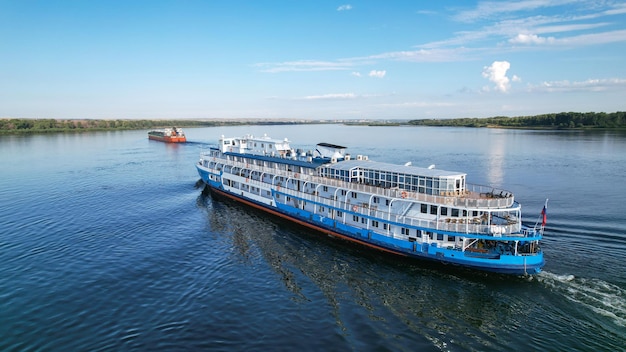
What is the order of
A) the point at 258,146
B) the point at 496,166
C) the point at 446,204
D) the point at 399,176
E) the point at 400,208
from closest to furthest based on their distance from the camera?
the point at 446,204
the point at 400,208
the point at 399,176
the point at 258,146
the point at 496,166

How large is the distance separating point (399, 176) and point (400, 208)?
11.6 ft

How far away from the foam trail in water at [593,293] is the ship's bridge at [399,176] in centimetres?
1092

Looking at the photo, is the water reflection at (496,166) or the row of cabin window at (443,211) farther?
the water reflection at (496,166)

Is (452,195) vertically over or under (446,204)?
over

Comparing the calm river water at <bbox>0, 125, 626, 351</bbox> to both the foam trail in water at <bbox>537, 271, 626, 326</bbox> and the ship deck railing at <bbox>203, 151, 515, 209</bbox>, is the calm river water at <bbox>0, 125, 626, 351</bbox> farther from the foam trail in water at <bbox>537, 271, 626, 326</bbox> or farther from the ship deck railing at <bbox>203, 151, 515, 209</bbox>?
the ship deck railing at <bbox>203, 151, 515, 209</bbox>

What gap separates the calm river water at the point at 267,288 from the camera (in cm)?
2448

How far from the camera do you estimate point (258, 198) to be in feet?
183

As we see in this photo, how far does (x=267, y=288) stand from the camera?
31.6m

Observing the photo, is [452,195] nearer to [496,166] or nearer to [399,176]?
[399,176]

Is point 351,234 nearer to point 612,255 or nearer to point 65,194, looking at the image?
point 612,255

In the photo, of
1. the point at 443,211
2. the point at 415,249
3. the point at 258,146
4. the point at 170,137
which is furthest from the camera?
the point at 170,137

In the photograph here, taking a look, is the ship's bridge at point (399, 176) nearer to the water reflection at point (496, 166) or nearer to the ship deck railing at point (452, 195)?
the ship deck railing at point (452, 195)

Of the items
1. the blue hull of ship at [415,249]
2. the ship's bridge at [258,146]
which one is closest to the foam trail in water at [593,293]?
the blue hull of ship at [415,249]

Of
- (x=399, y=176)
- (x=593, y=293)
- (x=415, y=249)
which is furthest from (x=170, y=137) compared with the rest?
(x=593, y=293)
